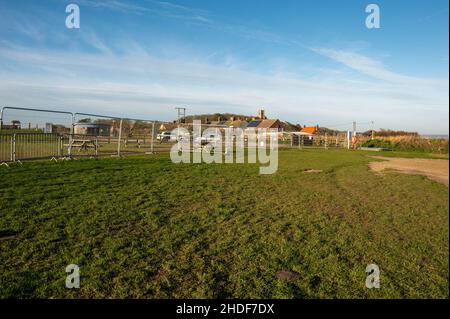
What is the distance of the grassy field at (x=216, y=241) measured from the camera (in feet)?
10.9

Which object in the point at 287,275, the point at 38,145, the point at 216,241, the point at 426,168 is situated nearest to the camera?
the point at 287,275

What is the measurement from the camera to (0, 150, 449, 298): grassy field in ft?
10.9

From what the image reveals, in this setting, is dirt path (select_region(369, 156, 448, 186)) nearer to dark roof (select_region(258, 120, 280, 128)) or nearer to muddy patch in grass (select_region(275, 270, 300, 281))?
muddy patch in grass (select_region(275, 270, 300, 281))

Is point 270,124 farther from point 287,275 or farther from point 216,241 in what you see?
point 287,275

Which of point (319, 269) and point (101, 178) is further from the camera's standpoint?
point (101, 178)

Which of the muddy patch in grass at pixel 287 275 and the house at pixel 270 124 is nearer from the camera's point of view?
the muddy patch in grass at pixel 287 275

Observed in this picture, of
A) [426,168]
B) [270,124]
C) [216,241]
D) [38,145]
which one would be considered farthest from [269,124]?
[216,241]

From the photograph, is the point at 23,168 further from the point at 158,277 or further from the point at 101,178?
the point at 158,277

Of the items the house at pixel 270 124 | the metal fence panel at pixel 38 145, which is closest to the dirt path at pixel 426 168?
the metal fence panel at pixel 38 145

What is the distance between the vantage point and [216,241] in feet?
15.6

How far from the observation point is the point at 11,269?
11.8ft

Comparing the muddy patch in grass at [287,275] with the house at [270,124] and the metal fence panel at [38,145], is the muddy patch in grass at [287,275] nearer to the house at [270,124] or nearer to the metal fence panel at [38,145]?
the metal fence panel at [38,145]
